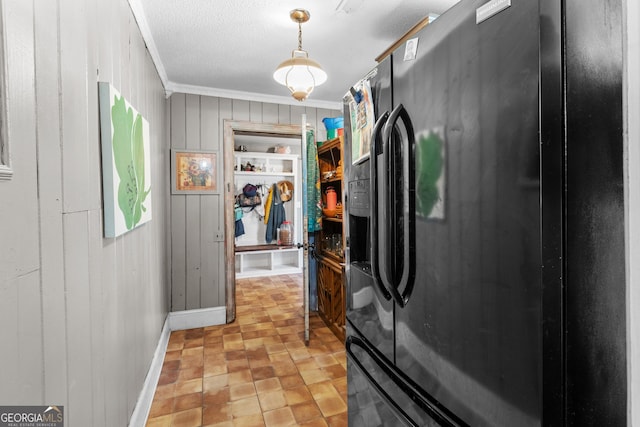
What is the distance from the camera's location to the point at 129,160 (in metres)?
1.47

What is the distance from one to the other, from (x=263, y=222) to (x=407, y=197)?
16.2 feet

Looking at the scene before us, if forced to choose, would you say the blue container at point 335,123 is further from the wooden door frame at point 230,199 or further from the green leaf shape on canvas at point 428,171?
the green leaf shape on canvas at point 428,171

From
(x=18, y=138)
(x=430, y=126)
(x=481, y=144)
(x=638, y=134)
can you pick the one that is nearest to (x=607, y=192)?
(x=638, y=134)

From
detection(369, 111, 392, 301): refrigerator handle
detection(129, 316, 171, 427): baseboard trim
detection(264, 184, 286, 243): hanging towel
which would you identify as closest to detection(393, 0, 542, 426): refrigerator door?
detection(369, 111, 392, 301): refrigerator handle

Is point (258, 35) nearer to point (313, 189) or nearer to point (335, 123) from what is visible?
point (335, 123)

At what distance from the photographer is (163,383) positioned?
7.27 ft

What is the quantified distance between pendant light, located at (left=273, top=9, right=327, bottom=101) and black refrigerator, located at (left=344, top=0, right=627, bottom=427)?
111 centimetres

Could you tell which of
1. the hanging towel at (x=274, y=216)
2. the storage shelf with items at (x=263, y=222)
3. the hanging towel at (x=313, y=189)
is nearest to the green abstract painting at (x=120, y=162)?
the hanging towel at (x=313, y=189)

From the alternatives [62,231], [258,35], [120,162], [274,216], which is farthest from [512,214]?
[274,216]

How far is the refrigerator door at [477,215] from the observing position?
60cm

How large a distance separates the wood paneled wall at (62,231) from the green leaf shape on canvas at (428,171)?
3.11 ft

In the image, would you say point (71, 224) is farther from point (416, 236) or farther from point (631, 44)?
point (631, 44)

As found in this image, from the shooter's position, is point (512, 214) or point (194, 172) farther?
point (194, 172)

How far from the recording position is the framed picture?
3094 mm
